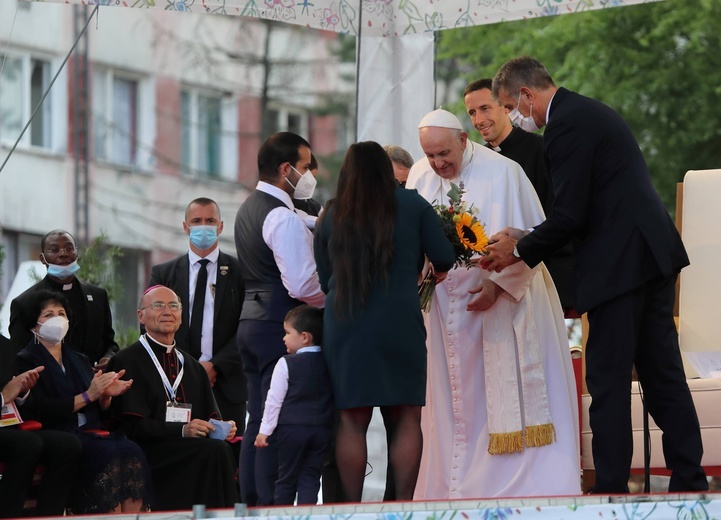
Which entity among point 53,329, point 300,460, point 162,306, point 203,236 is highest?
point 203,236

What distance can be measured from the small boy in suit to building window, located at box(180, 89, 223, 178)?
18.0 m

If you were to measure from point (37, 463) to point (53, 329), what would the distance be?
2.37 ft

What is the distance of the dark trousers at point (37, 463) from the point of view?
24.8 feet

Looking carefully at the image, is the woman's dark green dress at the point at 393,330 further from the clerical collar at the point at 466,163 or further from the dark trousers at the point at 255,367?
the clerical collar at the point at 466,163

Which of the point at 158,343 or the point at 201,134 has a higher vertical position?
the point at 201,134

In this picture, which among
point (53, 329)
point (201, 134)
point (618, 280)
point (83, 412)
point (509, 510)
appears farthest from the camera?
point (201, 134)

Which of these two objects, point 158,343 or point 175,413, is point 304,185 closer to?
point 158,343

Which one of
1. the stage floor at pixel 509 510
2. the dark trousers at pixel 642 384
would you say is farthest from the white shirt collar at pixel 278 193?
the stage floor at pixel 509 510

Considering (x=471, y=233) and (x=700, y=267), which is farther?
(x=700, y=267)

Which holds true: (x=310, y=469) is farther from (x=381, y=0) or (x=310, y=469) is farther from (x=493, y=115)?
(x=381, y=0)

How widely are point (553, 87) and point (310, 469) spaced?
204 centimetres

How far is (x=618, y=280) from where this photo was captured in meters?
6.87

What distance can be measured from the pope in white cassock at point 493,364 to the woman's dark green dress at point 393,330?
28.1 inches

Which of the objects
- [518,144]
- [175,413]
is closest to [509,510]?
[175,413]
